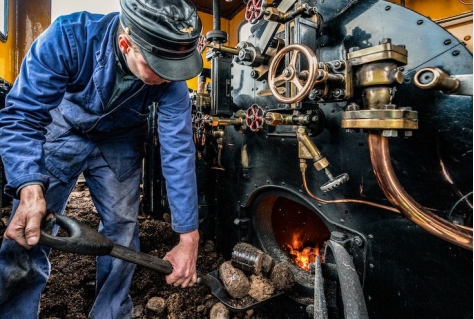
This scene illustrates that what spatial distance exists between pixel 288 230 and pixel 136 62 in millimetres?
1858

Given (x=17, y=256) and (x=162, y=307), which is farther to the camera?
(x=162, y=307)

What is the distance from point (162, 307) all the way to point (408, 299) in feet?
4.18

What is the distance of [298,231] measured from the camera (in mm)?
2516

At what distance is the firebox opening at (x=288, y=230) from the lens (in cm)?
191

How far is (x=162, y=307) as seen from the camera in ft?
5.44

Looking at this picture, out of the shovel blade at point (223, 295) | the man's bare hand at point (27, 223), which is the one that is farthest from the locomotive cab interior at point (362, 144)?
the man's bare hand at point (27, 223)

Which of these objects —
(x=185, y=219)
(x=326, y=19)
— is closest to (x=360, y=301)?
(x=185, y=219)

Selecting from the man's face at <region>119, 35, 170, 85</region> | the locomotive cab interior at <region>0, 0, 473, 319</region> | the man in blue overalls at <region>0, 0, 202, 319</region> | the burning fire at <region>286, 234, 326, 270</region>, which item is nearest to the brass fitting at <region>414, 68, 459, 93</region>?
the locomotive cab interior at <region>0, 0, 473, 319</region>

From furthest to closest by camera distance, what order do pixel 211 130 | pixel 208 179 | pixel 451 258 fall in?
1. pixel 208 179
2. pixel 211 130
3. pixel 451 258

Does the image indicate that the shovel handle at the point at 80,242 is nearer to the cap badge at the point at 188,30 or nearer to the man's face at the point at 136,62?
the man's face at the point at 136,62

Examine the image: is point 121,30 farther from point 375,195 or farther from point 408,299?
point 408,299

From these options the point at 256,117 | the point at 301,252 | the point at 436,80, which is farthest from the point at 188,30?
the point at 301,252

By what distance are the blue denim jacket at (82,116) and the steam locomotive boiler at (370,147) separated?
444 mm

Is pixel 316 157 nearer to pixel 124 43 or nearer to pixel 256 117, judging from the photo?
pixel 256 117
